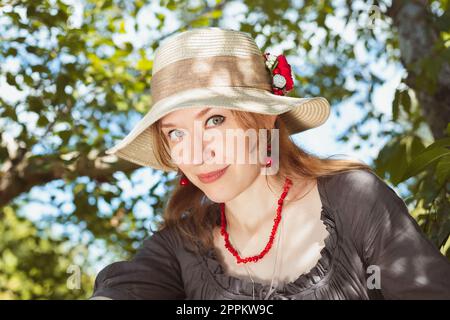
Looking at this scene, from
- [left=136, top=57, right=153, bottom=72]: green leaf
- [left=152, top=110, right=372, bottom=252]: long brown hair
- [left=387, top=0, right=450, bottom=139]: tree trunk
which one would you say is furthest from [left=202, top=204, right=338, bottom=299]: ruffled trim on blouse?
[left=136, top=57, right=153, bottom=72]: green leaf

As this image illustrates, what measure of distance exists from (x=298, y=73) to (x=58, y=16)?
2610 mm

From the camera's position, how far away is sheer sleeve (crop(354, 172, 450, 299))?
169 cm

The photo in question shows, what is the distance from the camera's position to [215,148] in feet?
6.57

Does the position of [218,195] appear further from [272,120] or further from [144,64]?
[144,64]

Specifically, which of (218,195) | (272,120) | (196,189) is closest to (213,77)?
(272,120)

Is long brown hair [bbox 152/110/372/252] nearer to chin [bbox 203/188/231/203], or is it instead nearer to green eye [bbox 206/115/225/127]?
green eye [bbox 206/115/225/127]

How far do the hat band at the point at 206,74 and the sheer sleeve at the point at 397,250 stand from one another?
1.71ft

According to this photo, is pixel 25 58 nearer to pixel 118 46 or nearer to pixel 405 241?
pixel 118 46

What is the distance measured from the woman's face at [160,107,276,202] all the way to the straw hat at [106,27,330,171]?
59 millimetres

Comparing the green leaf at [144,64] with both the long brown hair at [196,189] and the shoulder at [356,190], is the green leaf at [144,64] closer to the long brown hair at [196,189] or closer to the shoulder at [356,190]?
the long brown hair at [196,189]

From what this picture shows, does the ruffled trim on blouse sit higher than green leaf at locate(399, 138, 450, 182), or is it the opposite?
green leaf at locate(399, 138, 450, 182)

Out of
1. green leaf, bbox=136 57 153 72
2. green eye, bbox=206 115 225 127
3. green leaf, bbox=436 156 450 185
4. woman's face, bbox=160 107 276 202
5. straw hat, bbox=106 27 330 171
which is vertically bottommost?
green leaf, bbox=436 156 450 185

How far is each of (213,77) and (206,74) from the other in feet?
0.08

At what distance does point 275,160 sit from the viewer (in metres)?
2.16
